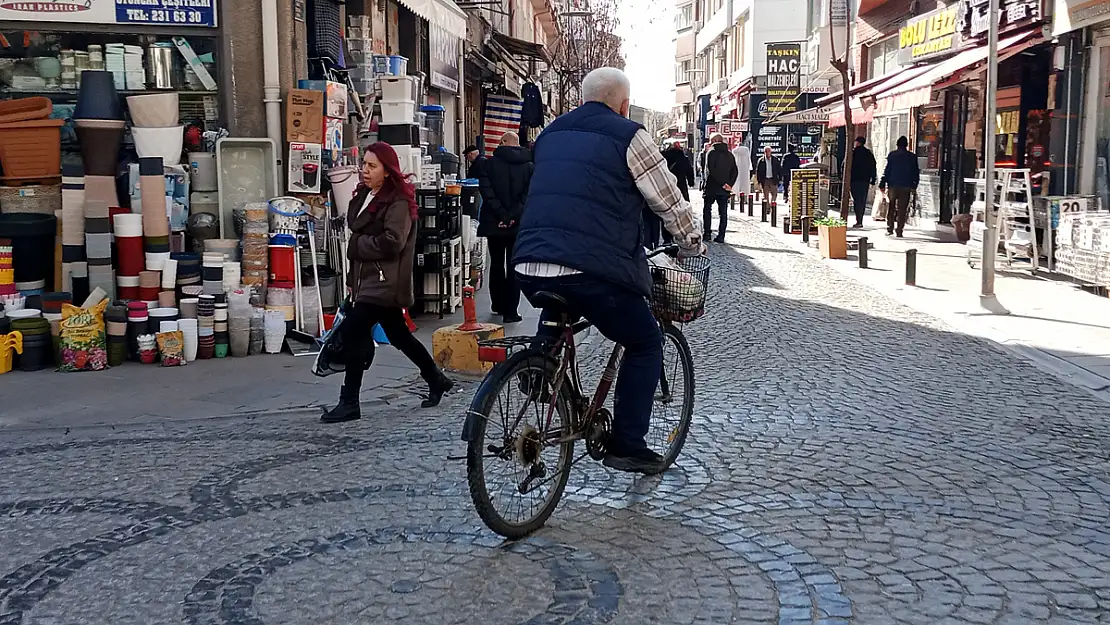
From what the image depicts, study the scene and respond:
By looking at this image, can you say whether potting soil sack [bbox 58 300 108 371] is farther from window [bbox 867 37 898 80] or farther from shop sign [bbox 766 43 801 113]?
shop sign [bbox 766 43 801 113]

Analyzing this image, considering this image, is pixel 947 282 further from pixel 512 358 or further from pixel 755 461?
pixel 512 358

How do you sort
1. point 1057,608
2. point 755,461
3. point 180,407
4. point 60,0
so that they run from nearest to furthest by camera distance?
point 1057,608 → point 755,461 → point 180,407 → point 60,0

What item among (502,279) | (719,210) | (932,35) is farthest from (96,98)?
(932,35)

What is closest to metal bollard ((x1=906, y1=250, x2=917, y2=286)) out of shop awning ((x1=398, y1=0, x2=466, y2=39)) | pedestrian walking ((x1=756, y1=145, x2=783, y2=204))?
shop awning ((x1=398, y1=0, x2=466, y2=39))

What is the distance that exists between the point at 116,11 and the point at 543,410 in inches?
285

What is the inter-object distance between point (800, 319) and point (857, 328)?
28.7 inches

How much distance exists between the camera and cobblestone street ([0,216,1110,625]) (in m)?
4.07

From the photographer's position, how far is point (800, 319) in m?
11.4

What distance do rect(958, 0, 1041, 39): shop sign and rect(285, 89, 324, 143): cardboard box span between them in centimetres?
904

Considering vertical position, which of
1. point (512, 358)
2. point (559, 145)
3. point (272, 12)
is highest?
point (272, 12)

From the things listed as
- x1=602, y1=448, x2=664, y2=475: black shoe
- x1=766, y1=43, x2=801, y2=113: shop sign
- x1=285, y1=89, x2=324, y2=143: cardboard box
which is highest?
x1=766, y1=43, x2=801, y2=113: shop sign

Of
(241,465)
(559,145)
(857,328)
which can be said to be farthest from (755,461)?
(857,328)

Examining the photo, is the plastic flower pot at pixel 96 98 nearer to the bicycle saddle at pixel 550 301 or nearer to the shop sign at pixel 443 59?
the bicycle saddle at pixel 550 301

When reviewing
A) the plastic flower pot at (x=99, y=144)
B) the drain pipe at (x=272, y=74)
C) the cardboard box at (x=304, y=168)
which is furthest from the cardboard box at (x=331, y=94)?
the plastic flower pot at (x=99, y=144)
